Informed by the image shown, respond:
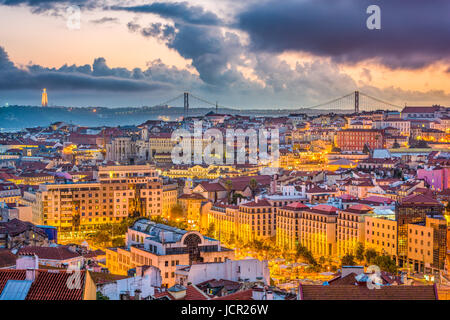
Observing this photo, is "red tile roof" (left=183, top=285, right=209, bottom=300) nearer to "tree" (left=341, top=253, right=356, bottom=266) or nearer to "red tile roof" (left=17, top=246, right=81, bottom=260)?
"red tile roof" (left=17, top=246, right=81, bottom=260)

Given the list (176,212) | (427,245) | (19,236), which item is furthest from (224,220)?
(19,236)

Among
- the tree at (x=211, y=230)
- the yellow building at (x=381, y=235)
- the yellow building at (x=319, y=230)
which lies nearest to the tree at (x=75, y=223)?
the tree at (x=211, y=230)

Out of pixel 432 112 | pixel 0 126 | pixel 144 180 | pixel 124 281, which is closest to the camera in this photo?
pixel 124 281

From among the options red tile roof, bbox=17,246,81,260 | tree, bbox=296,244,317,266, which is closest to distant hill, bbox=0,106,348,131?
tree, bbox=296,244,317,266

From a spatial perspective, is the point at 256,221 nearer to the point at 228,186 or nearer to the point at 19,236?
the point at 228,186

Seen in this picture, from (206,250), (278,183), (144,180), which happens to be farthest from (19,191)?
(206,250)
